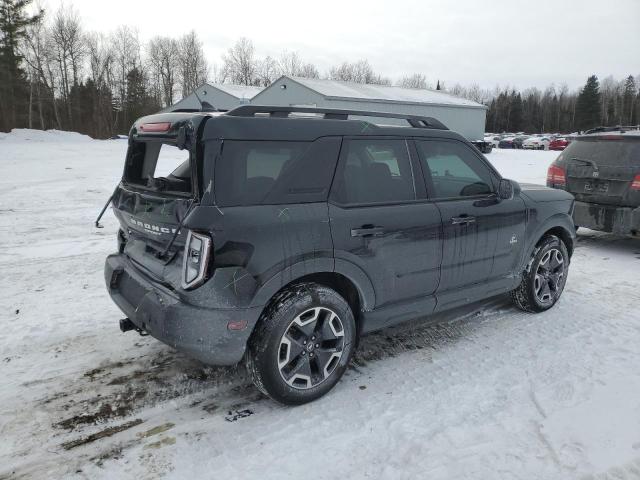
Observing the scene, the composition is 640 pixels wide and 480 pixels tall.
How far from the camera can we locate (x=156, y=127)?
3.26m

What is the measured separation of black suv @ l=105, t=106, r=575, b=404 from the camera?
2783mm

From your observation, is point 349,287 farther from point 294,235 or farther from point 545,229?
point 545,229

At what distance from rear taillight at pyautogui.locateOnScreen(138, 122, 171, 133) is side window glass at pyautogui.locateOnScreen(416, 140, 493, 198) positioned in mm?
1879

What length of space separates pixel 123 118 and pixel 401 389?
206 feet

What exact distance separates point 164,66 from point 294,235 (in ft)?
223

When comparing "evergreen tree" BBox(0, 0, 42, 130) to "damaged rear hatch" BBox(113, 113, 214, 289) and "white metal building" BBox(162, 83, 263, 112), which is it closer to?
"white metal building" BBox(162, 83, 263, 112)

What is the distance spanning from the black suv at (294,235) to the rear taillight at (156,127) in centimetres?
1

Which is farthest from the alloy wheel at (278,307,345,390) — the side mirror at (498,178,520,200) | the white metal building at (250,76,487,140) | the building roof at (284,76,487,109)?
the building roof at (284,76,487,109)

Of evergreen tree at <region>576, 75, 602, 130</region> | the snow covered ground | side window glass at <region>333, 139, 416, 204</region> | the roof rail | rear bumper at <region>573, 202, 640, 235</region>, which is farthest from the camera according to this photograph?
evergreen tree at <region>576, 75, 602, 130</region>

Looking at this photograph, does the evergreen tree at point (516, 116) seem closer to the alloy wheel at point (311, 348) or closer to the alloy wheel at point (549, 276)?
the alloy wheel at point (549, 276)

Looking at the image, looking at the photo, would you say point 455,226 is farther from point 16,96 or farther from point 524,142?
point 16,96

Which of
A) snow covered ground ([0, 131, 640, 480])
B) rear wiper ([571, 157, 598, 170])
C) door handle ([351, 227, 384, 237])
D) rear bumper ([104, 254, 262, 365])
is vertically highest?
rear wiper ([571, 157, 598, 170])

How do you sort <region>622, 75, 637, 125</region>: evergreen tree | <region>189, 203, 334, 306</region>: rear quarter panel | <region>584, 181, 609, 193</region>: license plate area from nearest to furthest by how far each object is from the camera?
<region>189, 203, 334, 306</region>: rear quarter panel, <region>584, 181, 609, 193</region>: license plate area, <region>622, 75, 637, 125</region>: evergreen tree

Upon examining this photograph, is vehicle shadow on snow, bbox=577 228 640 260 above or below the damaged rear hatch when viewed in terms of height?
below
